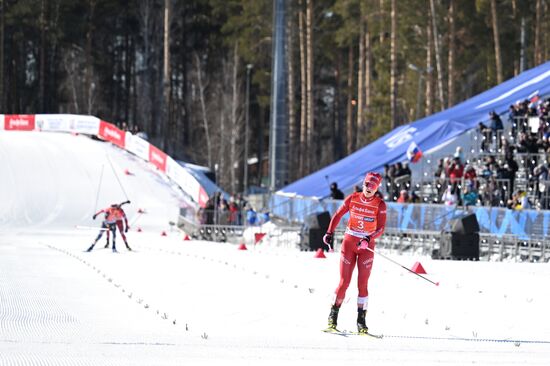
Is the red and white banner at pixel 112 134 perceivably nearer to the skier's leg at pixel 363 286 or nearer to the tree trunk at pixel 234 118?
the tree trunk at pixel 234 118

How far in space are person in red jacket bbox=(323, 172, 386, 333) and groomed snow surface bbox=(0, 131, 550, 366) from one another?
1.85 feet

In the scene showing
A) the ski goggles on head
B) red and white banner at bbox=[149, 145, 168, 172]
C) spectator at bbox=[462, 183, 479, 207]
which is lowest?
the ski goggles on head

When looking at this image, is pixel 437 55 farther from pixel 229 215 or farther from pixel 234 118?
pixel 229 215

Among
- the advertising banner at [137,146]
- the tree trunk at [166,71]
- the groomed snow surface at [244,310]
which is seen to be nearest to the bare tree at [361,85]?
the tree trunk at [166,71]

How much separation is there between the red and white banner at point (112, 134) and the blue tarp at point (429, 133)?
57.3 feet

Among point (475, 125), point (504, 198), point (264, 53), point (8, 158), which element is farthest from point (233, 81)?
point (504, 198)

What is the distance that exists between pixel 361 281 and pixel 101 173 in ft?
135

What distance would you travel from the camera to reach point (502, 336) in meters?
13.0

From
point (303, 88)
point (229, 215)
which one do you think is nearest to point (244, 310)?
point (229, 215)

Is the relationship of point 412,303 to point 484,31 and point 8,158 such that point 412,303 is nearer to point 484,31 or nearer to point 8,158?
point 8,158

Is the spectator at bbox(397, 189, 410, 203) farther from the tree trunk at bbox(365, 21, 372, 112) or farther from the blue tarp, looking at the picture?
the tree trunk at bbox(365, 21, 372, 112)

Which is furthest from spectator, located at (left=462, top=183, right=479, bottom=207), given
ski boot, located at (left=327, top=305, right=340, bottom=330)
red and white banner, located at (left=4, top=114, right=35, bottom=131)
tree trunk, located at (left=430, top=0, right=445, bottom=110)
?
red and white banner, located at (left=4, top=114, right=35, bottom=131)

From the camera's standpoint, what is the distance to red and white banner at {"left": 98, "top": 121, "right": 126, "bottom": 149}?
58.4 meters

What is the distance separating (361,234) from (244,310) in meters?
2.42
